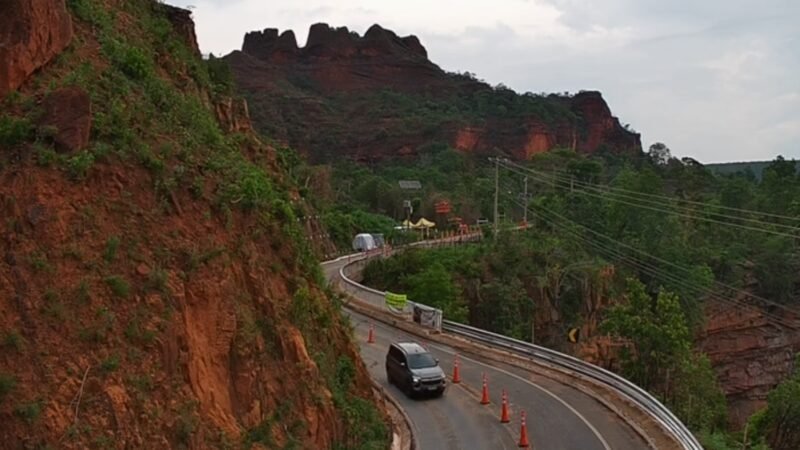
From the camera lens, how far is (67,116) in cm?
1073

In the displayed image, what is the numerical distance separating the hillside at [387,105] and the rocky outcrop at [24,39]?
79.5 m

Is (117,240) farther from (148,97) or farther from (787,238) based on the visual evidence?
(787,238)

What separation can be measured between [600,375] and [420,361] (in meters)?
5.42

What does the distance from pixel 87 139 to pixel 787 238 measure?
57.7m

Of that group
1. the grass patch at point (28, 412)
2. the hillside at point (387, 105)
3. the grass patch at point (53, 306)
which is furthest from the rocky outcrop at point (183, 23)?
the hillside at point (387, 105)

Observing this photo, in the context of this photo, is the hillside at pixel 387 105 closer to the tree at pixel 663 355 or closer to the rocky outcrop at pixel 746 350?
the rocky outcrop at pixel 746 350

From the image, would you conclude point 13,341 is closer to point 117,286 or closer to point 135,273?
point 117,286

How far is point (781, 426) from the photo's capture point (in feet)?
95.6

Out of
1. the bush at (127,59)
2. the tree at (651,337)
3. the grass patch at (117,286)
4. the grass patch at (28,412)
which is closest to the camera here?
the grass patch at (28,412)

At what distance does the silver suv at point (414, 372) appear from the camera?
21406mm

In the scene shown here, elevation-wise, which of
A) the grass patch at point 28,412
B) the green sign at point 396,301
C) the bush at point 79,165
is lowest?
the green sign at point 396,301

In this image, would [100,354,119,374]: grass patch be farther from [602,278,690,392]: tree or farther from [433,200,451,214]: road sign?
[433,200,451,214]: road sign

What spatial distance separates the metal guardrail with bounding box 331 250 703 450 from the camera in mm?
17183

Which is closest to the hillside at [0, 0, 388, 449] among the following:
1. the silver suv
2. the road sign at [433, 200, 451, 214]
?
the silver suv
